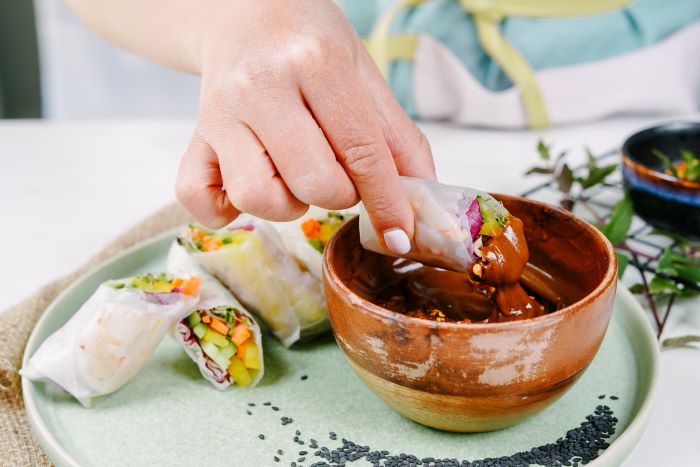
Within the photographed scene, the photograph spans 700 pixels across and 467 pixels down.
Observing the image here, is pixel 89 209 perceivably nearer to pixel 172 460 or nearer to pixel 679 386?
pixel 172 460

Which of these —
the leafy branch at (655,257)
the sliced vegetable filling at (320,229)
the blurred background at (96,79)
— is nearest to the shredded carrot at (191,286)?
the sliced vegetable filling at (320,229)

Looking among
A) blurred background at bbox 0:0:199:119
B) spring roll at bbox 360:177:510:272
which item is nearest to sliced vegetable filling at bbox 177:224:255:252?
spring roll at bbox 360:177:510:272

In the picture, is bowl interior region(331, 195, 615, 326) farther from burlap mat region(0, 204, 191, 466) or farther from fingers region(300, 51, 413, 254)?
burlap mat region(0, 204, 191, 466)

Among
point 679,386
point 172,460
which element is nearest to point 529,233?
point 679,386

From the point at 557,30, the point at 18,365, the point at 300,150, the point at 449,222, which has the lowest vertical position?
the point at 18,365

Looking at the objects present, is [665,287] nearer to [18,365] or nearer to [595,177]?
[595,177]

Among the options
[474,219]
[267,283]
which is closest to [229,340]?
[267,283]
